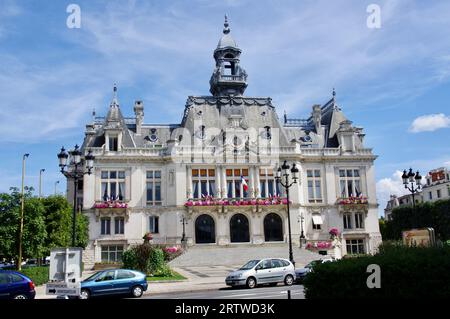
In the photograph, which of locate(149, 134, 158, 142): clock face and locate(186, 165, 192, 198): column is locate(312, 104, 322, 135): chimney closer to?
locate(186, 165, 192, 198): column

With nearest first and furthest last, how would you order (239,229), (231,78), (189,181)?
(189,181)
(239,229)
(231,78)

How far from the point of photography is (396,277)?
9516 mm

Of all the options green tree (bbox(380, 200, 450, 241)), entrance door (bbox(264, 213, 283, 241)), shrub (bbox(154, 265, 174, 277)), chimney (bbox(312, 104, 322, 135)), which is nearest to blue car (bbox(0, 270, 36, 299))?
shrub (bbox(154, 265, 174, 277))

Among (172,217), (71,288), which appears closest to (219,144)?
(172,217)

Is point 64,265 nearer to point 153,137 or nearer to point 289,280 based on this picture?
point 289,280

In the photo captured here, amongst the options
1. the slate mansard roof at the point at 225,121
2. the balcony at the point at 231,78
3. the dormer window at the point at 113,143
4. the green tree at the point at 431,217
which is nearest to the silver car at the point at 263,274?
the green tree at the point at 431,217

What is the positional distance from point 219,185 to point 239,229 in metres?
6.03

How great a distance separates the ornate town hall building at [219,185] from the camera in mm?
54219

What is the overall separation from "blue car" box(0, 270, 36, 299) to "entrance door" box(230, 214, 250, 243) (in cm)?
3819

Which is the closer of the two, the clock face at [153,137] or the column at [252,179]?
the column at [252,179]

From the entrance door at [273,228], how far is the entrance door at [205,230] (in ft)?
21.3

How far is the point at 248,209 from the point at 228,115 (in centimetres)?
1332

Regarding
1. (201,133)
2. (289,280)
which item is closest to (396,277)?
(289,280)

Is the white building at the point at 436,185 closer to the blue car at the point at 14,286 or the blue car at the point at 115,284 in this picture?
the blue car at the point at 115,284
